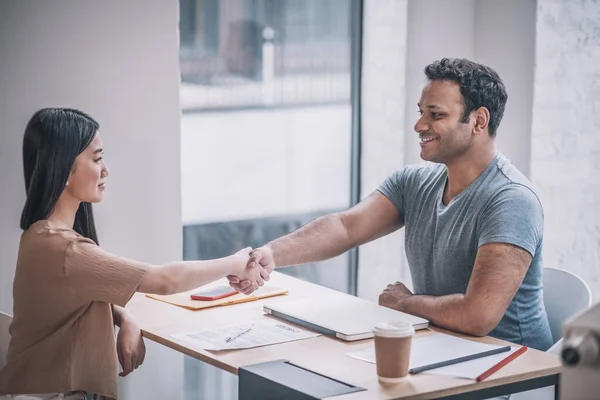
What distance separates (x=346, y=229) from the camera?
300cm

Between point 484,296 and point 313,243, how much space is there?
756mm

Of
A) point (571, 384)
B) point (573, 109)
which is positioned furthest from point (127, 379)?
point (571, 384)

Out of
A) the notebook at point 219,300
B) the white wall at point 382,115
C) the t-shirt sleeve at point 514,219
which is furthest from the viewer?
the white wall at point 382,115

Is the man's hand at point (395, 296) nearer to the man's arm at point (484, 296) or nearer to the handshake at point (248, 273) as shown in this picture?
the man's arm at point (484, 296)

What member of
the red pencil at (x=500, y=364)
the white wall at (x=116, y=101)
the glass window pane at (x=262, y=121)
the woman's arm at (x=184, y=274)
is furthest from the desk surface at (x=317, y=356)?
the glass window pane at (x=262, y=121)

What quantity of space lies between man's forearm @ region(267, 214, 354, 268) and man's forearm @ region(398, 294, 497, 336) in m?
0.53

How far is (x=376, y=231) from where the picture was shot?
2996 mm

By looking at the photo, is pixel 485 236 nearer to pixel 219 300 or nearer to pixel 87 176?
pixel 219 300

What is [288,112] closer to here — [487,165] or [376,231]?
[376,231]

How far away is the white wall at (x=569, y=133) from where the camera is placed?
342 centimetres

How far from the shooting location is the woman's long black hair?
89.7 inches

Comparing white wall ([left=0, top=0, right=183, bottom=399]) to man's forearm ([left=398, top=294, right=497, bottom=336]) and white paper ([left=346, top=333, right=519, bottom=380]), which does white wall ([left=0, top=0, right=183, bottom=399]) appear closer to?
man's forearm ([left=398, top=294, right=497, bottom=336])

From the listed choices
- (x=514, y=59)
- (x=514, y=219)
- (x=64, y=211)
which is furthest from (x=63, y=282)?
(x=514, y=59)

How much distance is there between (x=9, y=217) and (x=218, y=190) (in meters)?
0.96
